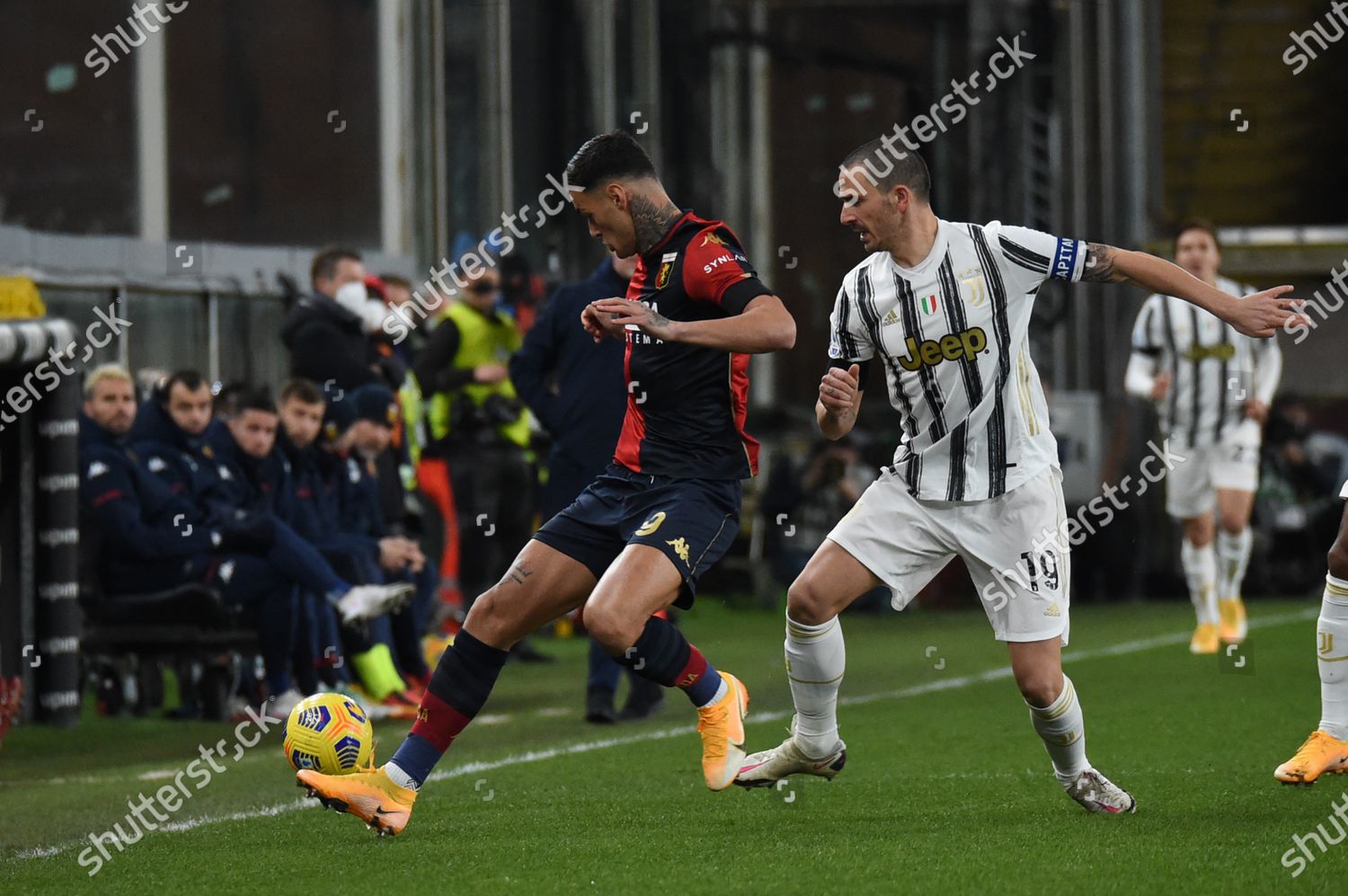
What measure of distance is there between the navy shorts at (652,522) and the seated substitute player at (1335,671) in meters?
1.86

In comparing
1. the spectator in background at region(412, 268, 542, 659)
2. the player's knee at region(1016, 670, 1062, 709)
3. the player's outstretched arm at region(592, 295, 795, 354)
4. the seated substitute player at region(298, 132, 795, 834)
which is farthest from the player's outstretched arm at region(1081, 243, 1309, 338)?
the spectator in background at region(412, 268, 542, 659)

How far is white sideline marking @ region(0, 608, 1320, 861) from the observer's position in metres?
6.24

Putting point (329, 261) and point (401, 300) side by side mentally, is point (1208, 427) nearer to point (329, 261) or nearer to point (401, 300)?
point (401, 300)

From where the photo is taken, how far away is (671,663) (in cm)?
607

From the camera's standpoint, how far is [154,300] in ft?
43.5

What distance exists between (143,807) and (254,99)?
374 inches

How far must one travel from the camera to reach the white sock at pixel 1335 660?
6.29 meters

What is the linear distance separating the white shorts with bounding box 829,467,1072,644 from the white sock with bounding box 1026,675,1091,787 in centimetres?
18

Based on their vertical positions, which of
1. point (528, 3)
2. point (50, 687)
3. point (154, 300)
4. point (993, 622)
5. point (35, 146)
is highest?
point (528, 3)

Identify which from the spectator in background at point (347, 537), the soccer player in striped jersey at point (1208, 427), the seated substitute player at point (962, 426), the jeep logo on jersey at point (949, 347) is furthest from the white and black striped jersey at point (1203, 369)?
the jeep logo on jersey at point (949, 347)

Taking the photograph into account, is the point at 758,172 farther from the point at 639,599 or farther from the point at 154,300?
the point at 639,599

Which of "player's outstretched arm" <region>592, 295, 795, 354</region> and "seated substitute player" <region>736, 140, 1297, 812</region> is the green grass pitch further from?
"player's outstretched arm" <region>592, 295, 795, 354</region>

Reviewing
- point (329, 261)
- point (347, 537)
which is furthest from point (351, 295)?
point (347, 537)

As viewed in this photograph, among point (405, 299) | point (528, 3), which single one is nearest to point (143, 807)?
point (405, 299)
